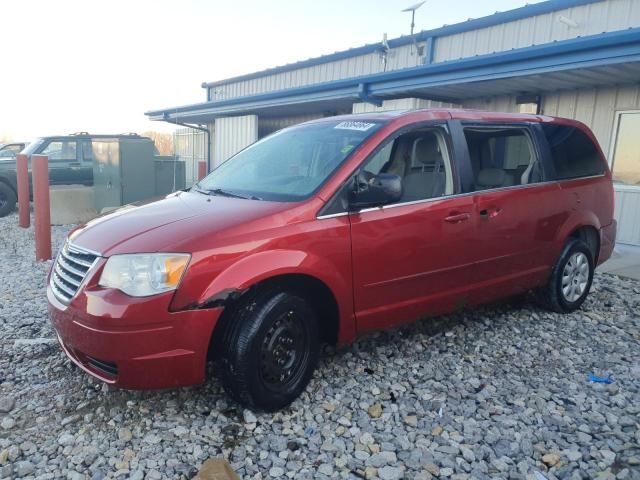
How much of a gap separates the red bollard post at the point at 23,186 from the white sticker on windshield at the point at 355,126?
7.58 metres

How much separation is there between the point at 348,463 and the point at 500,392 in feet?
4.21

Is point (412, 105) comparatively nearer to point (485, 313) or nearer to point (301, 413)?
point (485, 313)

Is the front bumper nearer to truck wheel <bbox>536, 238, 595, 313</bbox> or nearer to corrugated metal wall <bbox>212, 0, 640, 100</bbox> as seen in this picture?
truck wheel <bbox>536, 238, 595, 313</bbox>

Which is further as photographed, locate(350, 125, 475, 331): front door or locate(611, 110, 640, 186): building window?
locate(611, 110, 640, 186): building window

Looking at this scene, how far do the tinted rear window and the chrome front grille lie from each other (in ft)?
12.6

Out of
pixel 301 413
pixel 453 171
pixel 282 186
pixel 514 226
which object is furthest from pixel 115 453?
pixel 514 226

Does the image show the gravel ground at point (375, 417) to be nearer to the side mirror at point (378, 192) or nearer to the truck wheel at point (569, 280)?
the truck wheel at point (569, 280)

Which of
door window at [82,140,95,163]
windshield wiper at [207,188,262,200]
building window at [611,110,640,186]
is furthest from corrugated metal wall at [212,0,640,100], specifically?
windshield wiper at [207,188,262,200]

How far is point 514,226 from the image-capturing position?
4.12m

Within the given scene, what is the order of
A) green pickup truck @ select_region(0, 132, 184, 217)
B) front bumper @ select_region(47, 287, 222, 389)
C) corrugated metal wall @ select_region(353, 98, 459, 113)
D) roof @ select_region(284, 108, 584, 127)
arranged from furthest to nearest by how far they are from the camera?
green pickup truck @ select_region(0, 132, 184, 217), corrugated metal wall @ select_region(353, 98, 459, 113), roof @ select_region(284, 108, 584, 127), front bumper @ select_region(47, 287, 222, 389)

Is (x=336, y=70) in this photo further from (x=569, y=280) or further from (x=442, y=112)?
(x=442, y=112)

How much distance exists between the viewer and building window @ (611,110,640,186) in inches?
306

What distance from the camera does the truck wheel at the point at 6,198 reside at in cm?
1141

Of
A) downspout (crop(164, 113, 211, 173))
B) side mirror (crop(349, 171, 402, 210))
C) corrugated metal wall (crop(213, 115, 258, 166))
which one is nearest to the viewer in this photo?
side mirror (crop(349, 171, 402, 210))
